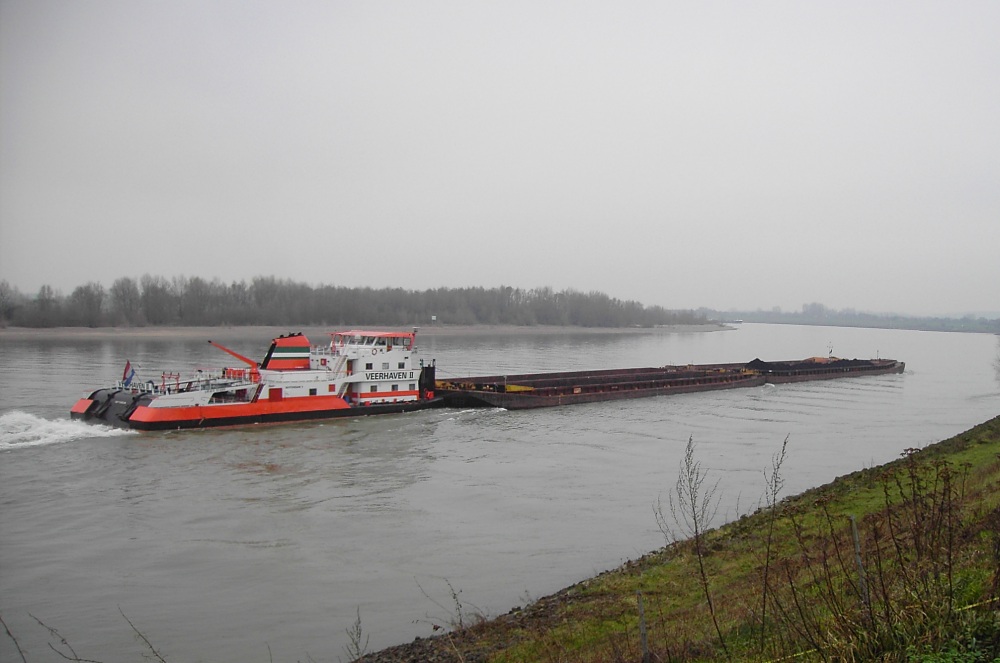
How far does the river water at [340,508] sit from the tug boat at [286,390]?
918 mm

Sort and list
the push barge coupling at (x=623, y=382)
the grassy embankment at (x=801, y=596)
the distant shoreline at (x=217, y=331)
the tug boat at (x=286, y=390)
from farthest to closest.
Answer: the distant shoreline at (x=217, y=331) < the push barge coupling at (x=623, y=382) < the tug boat at (x=286, y=390) < the grassy embankment at (x=801, y=596)

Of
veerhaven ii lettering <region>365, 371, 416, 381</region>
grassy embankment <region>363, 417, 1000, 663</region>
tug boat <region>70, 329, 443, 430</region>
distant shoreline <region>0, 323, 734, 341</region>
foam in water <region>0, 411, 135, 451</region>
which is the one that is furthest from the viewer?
distant shoreline <region>0, 323, 734, 341</region>

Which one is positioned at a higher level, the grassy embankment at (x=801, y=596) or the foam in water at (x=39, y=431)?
the grassy embankment at (x=801, y=596)

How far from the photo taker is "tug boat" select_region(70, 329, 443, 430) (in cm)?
2708

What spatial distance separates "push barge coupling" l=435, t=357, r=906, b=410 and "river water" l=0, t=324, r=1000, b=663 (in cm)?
174

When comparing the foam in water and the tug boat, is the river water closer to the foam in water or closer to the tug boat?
the foam in water

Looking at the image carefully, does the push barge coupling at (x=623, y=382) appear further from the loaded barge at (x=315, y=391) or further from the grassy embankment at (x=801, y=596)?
the grassy embankment at (x=801, y=596)

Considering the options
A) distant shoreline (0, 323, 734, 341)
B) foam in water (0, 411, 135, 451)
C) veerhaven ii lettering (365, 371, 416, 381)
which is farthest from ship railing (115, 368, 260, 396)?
distant shoreline (0, 323, 734, 341)

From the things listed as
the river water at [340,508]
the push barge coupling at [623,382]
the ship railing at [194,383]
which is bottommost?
the river water at [340,508]

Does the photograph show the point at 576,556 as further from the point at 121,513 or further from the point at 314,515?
the point at 121,513

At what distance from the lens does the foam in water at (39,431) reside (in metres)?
23.7

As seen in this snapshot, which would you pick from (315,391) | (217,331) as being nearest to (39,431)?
(315,391)

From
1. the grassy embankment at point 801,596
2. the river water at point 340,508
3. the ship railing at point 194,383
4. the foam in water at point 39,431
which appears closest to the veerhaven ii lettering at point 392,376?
the river water at point 340,508

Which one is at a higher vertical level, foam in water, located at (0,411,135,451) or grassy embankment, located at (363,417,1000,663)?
grassy embankment, located at (363,417,1000,663)
